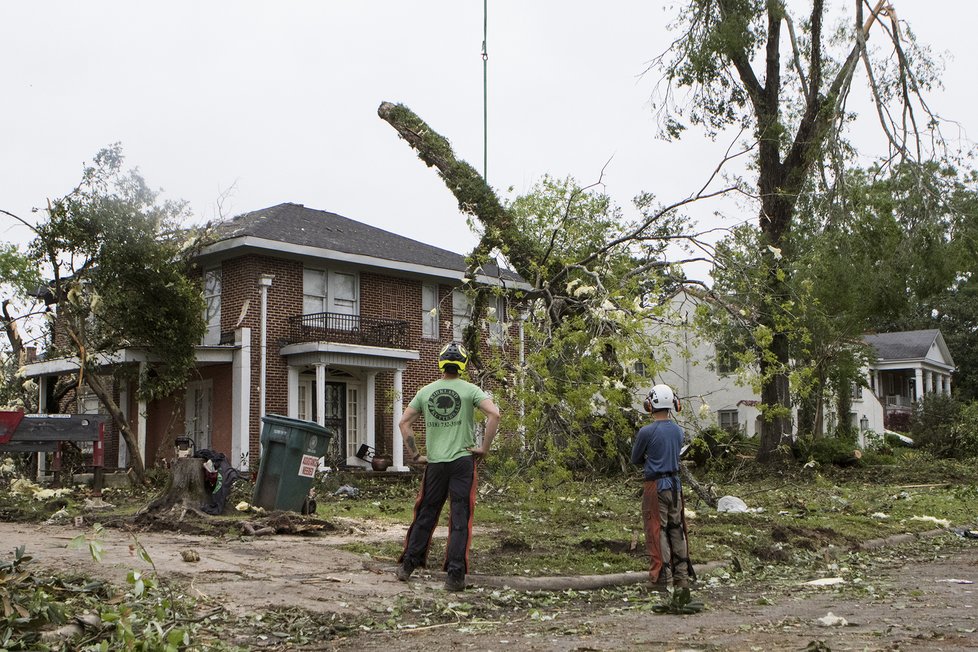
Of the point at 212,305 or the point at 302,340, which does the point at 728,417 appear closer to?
the point at 302,340

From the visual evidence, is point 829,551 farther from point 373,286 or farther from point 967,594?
point 373,286

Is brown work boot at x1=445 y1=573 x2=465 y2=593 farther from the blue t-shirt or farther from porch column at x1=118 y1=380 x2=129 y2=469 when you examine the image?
porch column at x1=118 y1=380 x2=129 y2=469

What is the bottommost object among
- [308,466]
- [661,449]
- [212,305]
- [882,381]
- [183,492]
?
[183,492]

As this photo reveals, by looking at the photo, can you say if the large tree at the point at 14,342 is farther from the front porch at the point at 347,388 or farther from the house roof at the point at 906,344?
the house roof at the point at 906,344

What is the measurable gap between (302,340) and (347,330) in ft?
3.91

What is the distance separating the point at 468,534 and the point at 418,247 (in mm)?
20649

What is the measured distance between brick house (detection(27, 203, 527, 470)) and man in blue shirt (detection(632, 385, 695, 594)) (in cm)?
1307

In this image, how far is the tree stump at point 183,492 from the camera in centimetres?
1168

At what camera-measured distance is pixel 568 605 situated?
7625 mm

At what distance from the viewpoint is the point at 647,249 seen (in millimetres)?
13508

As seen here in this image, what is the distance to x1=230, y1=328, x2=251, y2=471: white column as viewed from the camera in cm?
2214

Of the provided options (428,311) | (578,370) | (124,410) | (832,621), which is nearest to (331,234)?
(428,311)

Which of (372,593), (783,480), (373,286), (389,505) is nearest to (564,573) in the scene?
(372,593)

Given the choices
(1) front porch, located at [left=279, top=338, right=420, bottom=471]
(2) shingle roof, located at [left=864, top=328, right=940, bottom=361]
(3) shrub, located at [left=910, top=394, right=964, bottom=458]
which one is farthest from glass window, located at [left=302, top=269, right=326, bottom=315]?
(2) shingle roof, located at [left=864, top=328, right=940, bottom=361]
